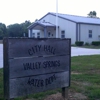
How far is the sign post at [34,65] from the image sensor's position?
→ 3.93m

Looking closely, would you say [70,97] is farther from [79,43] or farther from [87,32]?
[87,32]

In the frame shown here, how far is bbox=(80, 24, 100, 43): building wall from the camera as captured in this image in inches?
1409

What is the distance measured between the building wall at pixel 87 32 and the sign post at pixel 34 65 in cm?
3130

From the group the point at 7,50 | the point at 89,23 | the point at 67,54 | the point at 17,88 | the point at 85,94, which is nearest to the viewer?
the point at 7,50

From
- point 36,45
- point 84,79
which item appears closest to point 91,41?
point 84,79

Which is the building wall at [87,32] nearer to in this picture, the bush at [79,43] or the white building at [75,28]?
the white building at [75,28]

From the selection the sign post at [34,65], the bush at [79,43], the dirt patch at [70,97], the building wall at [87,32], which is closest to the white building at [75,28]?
the building wall at [87,32]

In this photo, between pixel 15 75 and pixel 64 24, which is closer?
pixel 15 75

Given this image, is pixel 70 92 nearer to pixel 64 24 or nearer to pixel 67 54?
pixel 67 54

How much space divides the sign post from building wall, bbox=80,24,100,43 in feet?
103

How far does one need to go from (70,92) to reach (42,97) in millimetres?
863

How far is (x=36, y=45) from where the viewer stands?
14.1ft

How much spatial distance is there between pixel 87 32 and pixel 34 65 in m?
33.2

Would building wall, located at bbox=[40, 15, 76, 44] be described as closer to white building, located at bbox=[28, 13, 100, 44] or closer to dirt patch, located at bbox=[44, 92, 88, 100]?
white building, located at bbox=[28, 13, 100, 44]
